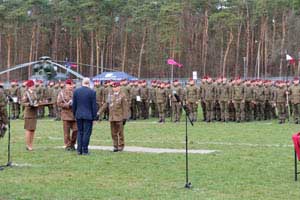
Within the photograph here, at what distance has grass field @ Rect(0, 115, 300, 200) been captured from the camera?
36.9 ft

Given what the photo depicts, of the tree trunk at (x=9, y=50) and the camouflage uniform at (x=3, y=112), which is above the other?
the tree trunk at (x=9, y=50)

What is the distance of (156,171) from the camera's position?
1376 cm

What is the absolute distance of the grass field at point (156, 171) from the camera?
11.3 meters

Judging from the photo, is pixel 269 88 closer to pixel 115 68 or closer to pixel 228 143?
pixel 228 143

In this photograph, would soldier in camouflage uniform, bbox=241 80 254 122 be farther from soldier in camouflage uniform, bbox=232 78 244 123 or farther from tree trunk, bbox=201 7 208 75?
tree trunk, bbox=201 7 208 75

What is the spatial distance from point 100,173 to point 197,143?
6334mm

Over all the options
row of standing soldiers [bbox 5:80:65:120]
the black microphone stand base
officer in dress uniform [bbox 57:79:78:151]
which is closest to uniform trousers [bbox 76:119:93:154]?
officer in dress uniform [bbox 57:79:78:151]

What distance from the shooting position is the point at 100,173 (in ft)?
44.7

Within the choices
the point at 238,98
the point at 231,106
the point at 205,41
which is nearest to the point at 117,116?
the point at 238,98

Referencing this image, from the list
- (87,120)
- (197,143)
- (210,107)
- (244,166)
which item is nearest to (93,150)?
(87,120)

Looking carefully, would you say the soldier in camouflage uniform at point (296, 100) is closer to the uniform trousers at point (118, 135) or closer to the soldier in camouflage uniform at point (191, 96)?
the soldier in camouflage uniform at point (191, 96)

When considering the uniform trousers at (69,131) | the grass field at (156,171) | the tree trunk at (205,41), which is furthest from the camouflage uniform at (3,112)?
the tree trunk at (205,41)

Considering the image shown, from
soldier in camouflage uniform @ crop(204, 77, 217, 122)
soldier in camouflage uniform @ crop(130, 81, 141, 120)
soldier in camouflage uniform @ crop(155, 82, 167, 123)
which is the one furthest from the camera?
soldier in camouflage uniform @ crop(130, 81, 141, 120)

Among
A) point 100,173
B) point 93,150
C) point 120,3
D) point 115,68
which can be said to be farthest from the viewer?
point 115,68
